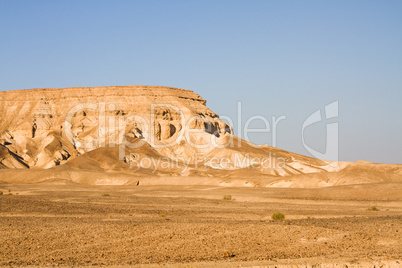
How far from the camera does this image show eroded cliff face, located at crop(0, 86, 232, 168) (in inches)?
3445

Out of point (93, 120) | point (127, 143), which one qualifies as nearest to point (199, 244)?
point (127, 143)

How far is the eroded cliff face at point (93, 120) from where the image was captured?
87500mm

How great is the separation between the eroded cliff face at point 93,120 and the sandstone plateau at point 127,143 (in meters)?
0.17

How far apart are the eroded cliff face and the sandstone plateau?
17cm

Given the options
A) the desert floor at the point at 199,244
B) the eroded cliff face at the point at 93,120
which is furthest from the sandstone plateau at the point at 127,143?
the desert floor at the point at 199,244

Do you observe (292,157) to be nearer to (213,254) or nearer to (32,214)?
(32,214)

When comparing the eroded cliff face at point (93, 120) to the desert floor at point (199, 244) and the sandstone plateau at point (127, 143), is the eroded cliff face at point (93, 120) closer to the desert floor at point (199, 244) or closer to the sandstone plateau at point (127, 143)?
the sandstone plateau at point (127, 143)

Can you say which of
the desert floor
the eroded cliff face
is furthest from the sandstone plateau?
the desert floor

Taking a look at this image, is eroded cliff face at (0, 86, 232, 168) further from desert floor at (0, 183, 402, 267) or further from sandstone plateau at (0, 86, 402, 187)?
desert floor at (0, 183, 402, 267)

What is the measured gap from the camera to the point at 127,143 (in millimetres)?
83500

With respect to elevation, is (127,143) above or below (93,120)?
below

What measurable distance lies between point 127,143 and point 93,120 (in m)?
13.3

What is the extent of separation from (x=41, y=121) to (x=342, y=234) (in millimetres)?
86633

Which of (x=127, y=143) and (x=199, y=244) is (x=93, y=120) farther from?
(x=199, y=244)
